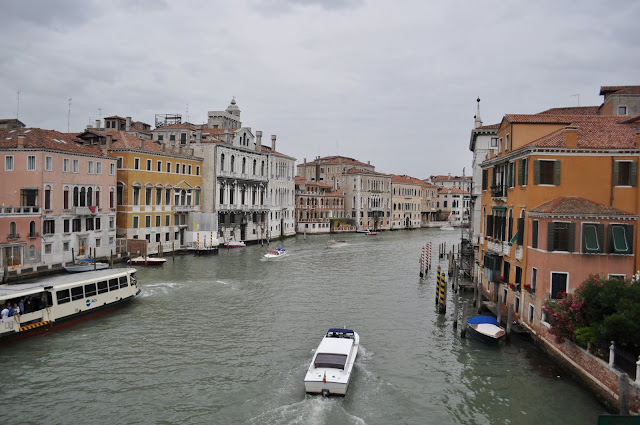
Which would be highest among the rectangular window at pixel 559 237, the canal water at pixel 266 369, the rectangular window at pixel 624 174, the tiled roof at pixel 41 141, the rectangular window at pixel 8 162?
the tiled roof at pixel 41 141

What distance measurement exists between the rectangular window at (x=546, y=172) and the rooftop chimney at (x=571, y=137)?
2.08ft

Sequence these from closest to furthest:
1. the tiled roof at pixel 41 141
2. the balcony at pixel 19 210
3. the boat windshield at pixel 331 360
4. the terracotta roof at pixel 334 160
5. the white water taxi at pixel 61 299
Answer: the boat windshield at pixel 331 360, the white water taxi at pixel 61 299, the balcony at pixel 19 210, the tiled roof at pixel 41 141, the terracotta roof at pixel 334 160

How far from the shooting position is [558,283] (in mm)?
14125

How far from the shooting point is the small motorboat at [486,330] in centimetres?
1530

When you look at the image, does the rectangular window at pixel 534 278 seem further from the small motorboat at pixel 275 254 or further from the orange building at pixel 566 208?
the small motorboat at pixel 275 254

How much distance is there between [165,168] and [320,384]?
96.5 ft

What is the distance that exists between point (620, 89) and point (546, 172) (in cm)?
1286

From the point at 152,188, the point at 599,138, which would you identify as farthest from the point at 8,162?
the point at 599,138

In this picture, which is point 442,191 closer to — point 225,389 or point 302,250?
point 302,250

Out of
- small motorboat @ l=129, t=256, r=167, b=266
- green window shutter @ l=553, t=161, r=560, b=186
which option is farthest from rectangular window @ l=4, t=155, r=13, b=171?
green window shutter @ l=553, t=161, r=560, b=186

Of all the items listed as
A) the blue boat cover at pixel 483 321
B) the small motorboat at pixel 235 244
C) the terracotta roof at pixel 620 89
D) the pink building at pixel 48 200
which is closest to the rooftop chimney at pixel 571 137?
the blue boat cover at pixel 483 321

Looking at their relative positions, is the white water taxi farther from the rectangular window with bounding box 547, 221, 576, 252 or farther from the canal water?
the rectangular window with bounding box 547, 221, 576, 252


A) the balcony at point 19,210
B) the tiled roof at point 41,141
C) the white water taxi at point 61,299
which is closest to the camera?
the white water taxi at point 61,299

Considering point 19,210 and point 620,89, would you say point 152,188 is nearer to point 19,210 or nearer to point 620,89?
point 19,210
